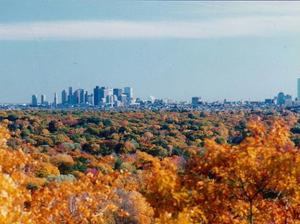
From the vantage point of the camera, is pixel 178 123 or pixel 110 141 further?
pixel 178 123

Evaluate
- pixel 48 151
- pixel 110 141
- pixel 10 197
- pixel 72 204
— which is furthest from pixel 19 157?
pixel 110 141

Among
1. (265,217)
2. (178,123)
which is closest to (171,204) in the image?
(265,217)

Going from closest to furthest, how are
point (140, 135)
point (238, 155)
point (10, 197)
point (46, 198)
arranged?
point (10, 197) → point (238, 155) → point (46, 198) → point (140, 135)

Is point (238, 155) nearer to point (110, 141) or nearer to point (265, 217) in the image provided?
point (265, 217)

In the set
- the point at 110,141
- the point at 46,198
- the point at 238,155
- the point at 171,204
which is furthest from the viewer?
the point at 110,141

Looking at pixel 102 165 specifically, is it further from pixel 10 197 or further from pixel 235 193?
pixel 10 197

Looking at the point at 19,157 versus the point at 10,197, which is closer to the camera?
the point at 10,197

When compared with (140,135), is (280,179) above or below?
above

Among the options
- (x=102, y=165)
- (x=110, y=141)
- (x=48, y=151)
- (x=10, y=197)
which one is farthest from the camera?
(x=110, y=141)

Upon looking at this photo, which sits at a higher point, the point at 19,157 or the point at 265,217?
the point at 19,157
